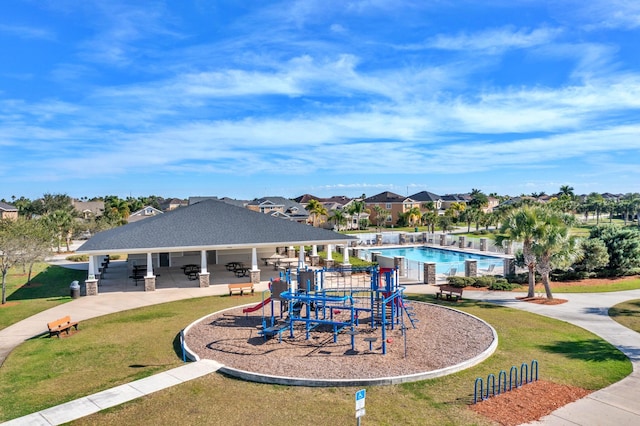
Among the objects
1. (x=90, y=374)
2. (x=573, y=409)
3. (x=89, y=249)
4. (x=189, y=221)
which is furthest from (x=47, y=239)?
(x=573, y=409)

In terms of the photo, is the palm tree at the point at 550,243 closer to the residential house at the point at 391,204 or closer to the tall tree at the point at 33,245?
the tall tree at the point at 33,245

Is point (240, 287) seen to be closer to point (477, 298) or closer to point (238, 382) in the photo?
point (238, 382)

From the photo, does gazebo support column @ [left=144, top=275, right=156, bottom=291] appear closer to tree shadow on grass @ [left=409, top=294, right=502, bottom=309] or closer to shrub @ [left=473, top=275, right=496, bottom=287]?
tree shadow on grass @ [left=409, top=294, right=502, bottom=309]

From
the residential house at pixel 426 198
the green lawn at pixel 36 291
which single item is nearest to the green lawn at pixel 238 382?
the green lawn at pixel 36 291

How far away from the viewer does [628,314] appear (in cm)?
2070

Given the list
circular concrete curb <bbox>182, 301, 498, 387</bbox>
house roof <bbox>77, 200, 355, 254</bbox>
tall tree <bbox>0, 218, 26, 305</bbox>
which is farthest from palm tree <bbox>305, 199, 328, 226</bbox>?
circular concrete curb <bbox>182, 301, 498, 387</bbox>

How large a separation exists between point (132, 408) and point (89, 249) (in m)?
18.6

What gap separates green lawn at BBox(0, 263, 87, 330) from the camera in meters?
23.0

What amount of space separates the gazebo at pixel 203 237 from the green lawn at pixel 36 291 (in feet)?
8.13

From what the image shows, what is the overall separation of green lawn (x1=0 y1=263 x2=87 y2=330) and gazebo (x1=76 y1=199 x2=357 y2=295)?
8.13 feet

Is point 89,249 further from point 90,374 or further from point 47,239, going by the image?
point 90,374

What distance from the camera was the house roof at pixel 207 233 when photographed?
27.9 metres

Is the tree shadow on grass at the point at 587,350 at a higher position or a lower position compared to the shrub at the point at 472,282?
lower

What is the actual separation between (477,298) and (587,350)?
9774 mm
